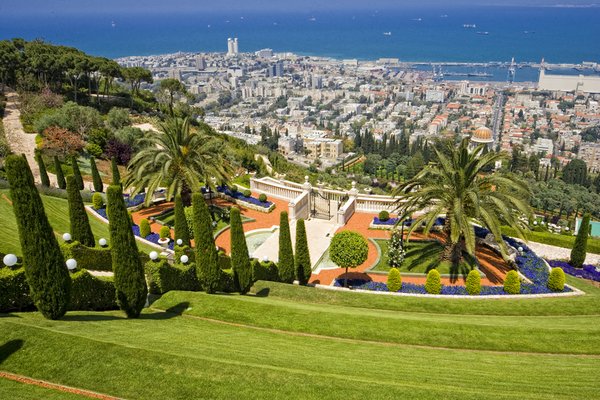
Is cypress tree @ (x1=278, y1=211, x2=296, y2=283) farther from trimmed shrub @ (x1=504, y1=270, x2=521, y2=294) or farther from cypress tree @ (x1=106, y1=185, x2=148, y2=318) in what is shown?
trimmed shrub @ (x1=504, y1=270, x2=521, y2=294)

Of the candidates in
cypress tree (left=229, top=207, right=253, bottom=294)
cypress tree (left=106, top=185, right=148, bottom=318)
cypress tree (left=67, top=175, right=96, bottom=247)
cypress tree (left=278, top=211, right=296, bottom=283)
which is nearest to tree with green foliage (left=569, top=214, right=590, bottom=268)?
cypress tree (left=278, top=211, right=296, bottom=283)

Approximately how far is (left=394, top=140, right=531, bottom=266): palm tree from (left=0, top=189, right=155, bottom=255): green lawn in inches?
615

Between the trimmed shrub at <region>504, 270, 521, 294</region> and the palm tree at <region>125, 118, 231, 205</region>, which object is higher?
the palm tree at <region>125, 118, 231, 205</region>

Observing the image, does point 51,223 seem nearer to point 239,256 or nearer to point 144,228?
point 144,228

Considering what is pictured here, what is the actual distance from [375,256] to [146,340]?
15.3 metres

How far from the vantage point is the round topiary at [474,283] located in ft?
62.2

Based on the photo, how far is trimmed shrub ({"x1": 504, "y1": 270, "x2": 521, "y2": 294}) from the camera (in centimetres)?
1906

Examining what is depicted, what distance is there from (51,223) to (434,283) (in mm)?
21700

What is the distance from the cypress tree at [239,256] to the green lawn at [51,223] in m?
8.89

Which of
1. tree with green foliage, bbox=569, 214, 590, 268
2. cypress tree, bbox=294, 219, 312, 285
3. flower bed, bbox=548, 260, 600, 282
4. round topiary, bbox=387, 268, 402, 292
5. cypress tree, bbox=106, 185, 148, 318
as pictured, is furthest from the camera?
tree with green foliage, bbox=569, 214, 590, 268

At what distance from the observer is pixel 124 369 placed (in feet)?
31.4

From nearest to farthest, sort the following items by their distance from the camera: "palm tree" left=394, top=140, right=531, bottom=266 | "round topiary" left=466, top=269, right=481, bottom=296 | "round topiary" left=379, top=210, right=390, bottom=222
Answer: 1. "round topiary" left=466, top=269, right=481, bottom=296
2. "palm tree" left=394, top=140, right=531, bottom=266
3. "round topiary" left=379, top=210, right=390, bottom=222

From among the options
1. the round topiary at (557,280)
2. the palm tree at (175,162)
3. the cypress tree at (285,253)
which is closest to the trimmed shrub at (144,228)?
the palm tree at (175,162)

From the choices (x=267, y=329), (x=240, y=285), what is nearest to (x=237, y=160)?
(x=240, y=285)
